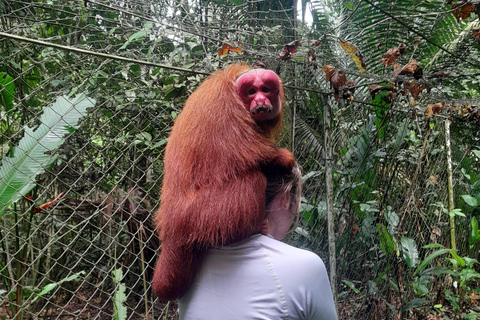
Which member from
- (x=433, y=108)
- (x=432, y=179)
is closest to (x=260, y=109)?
(x=433, y=108)

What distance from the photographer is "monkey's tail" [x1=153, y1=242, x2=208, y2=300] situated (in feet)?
4.50

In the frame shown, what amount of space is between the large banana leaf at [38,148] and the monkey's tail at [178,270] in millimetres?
891

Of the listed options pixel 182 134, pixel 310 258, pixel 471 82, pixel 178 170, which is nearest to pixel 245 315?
pixel 310 258

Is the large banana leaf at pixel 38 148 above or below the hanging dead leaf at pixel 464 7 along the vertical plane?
below

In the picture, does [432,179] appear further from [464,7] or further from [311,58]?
[311,58]

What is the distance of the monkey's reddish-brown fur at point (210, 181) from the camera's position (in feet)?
4.49

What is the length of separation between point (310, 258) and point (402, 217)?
2.16 metres

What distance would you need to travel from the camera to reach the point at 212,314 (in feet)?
3.92

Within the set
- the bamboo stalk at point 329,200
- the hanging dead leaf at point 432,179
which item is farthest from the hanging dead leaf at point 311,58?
the hanging dead leaf at point 432,179

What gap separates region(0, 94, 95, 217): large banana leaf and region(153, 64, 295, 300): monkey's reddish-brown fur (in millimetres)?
632

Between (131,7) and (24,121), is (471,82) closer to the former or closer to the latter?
(131,7)

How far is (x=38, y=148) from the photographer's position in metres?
1.90

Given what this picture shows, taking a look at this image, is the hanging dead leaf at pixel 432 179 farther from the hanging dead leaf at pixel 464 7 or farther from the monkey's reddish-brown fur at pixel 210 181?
the monkey's reddish-brown fur at pixel 210 181

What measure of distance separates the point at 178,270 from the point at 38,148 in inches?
43.9
